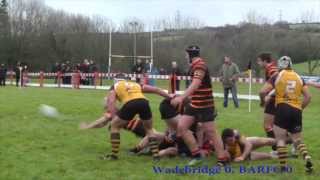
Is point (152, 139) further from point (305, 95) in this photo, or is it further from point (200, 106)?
point (305, 95)

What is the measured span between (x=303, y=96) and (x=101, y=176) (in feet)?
10.9

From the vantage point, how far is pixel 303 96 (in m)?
9.55

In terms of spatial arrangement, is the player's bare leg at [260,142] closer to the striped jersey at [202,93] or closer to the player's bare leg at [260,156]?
the player's bare leg at [260,156]

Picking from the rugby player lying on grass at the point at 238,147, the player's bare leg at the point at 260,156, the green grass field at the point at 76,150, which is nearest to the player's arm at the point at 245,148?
the rugby player lying on grass at the point at 238,147

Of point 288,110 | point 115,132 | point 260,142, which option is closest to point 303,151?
point 288,110

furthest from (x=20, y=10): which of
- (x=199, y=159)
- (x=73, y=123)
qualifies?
(x=199, y=159)

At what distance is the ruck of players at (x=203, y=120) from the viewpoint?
928 centimetres

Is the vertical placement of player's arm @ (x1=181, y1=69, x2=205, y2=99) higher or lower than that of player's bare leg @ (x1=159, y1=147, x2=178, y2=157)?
higher

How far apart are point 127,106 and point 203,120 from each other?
1296mm

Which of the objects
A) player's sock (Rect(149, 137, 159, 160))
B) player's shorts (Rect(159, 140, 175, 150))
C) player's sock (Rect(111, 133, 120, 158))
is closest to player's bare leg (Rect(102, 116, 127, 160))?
player's sock (Rect(111, 133, 120, 158))

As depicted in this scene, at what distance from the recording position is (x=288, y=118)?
920cm

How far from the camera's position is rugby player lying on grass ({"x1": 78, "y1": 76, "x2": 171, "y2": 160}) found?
1028 centimetres

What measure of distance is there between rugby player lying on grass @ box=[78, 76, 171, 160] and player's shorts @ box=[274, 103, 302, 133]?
214cm

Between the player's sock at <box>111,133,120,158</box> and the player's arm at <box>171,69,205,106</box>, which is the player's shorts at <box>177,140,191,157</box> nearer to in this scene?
the player's sock at <box>111,133,120,158</box>
